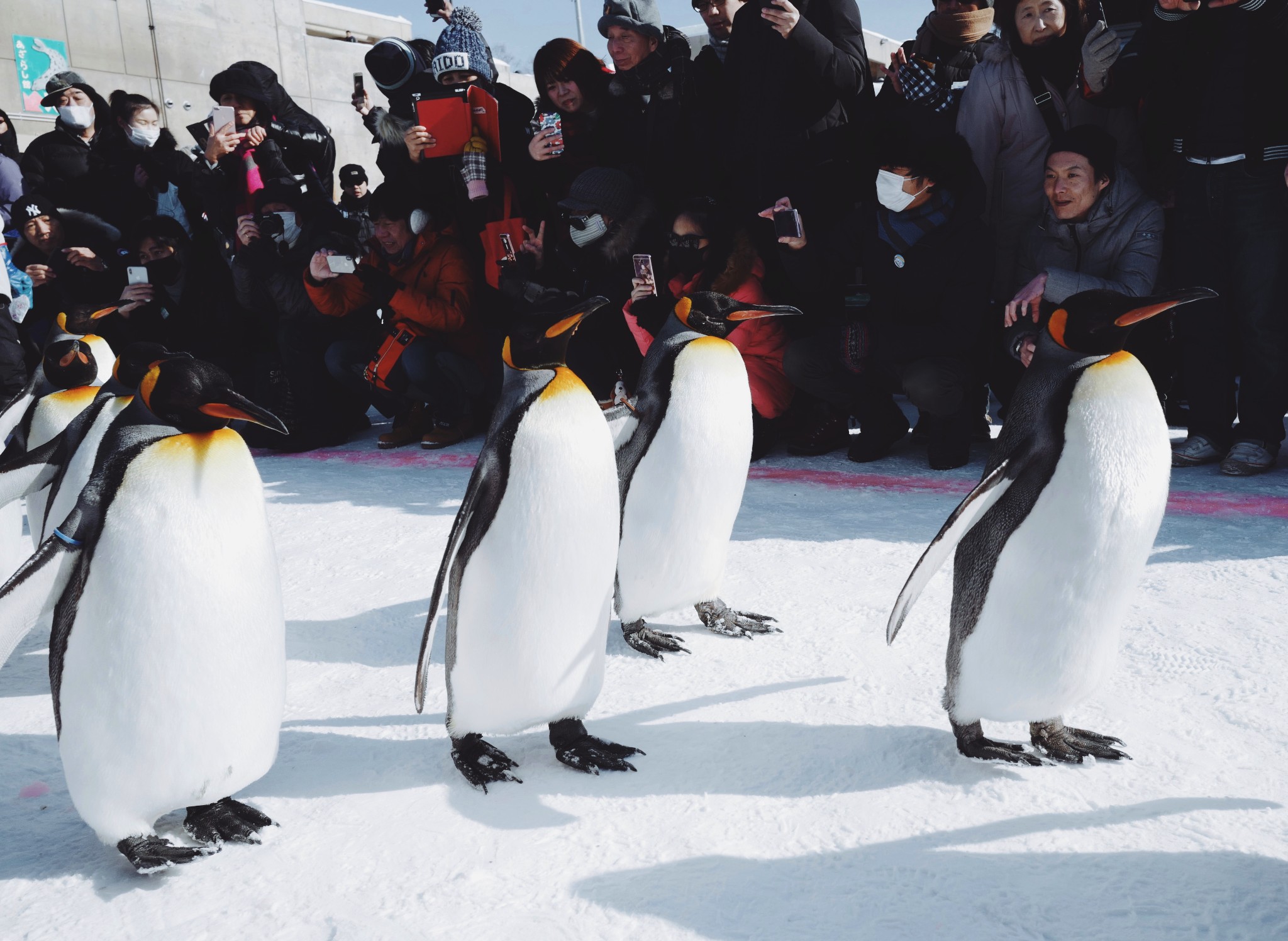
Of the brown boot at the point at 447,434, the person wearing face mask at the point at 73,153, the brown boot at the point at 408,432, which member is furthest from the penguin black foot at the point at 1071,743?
the person wearing face mask at the point at 73,153

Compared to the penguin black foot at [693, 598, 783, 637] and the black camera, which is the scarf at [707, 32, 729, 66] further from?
the penguin black foot at [693, 598, 783, 637]

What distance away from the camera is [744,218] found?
385 centimetres

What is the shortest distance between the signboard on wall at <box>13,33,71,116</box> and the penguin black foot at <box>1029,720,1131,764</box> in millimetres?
11773

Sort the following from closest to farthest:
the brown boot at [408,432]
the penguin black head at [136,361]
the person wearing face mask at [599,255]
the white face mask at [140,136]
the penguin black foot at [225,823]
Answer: the penguin black foot at [225,823] → the penguin black head at [136,361] → the person wearing face mask at [599,255] → the brown boot at [408,432] → the white face mask at [140,136]

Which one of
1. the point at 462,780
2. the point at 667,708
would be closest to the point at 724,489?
the point at 667,708

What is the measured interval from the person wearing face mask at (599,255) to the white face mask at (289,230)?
3.85ft

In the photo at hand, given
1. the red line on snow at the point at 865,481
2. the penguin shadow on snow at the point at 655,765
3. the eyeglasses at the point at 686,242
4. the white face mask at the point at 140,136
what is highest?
the white face mask at the point at 140,136

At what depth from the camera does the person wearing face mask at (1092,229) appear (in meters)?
2.95

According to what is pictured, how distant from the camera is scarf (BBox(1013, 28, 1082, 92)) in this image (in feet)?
10.7

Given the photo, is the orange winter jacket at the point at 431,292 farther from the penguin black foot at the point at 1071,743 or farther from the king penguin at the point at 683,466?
the penguin black foot at the point at 1071,743

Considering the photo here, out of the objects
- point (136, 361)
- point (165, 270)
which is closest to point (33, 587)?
point (136, 361)

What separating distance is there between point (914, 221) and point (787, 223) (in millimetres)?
444

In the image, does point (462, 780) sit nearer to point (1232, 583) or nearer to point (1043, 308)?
point (1232, 583)

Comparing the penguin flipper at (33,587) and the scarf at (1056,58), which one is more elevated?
the scarf at (1056,58)
